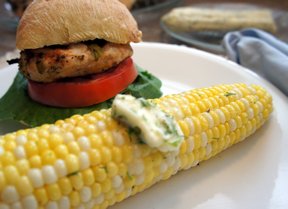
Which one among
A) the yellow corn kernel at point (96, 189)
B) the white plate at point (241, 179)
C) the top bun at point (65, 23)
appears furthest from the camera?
the top bun at point (65, 23)

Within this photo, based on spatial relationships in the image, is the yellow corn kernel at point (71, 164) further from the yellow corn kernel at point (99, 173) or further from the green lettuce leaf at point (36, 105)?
the green lettuce leaf at point (36, 105)

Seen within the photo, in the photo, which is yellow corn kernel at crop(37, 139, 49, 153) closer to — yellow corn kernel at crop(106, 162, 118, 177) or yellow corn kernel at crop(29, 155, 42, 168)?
yellow corn kernel at crop(29, 155, 42, 168)

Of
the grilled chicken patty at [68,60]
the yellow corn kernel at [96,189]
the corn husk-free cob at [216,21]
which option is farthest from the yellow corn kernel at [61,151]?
the corn husk-free cob at [216,21]

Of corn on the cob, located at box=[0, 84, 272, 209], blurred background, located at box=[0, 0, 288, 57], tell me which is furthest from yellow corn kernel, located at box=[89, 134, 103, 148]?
blurred background, located at box=[0, 0, 288, 57]

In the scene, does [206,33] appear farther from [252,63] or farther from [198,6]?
[252,63]

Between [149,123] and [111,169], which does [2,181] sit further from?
[149,123]

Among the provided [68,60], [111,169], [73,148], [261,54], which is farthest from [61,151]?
[261,54]
